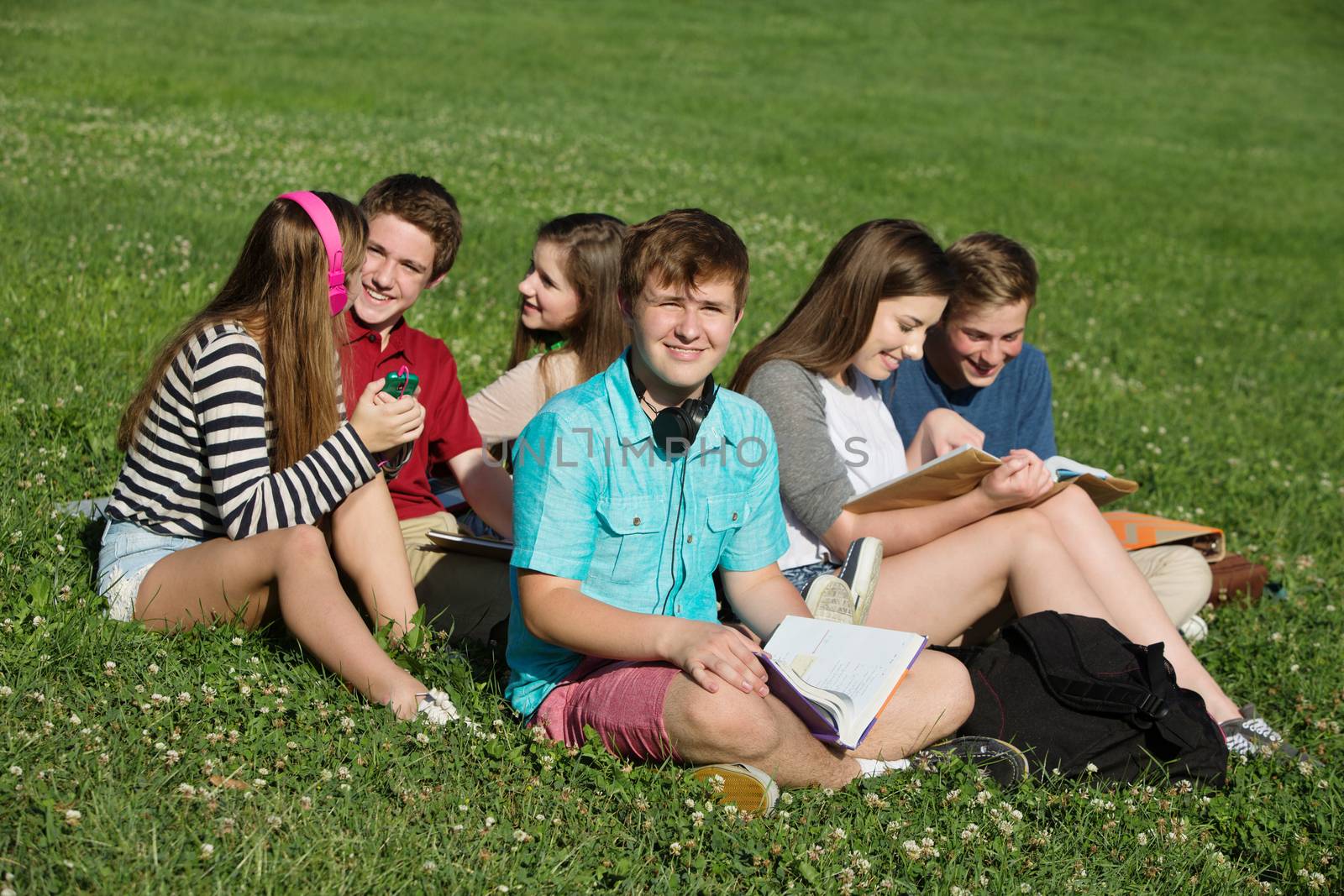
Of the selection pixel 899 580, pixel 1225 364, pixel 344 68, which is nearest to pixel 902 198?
pixel 1225 364

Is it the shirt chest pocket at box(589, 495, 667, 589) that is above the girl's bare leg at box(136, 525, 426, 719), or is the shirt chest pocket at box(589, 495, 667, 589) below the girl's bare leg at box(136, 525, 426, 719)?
above

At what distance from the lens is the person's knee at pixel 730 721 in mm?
3152

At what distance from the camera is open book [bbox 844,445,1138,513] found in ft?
13.3

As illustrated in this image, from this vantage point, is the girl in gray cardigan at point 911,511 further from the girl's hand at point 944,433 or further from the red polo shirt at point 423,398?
the red polo shirt at point 423,398

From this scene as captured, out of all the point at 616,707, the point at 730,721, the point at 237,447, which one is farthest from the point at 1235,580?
the point at 237,447

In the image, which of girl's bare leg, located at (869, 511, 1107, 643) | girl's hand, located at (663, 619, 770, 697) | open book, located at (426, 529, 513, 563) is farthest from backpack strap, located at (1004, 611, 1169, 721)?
open book, located at (426, 529, 513, 563)

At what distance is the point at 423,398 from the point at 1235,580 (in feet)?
11.9

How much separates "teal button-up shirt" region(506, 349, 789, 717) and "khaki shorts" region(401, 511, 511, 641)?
64 centimetres

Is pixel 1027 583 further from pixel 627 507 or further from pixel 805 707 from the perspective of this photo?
pixel 627 507

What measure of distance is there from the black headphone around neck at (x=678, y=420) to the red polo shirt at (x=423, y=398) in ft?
4.61

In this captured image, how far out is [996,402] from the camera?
5379mm

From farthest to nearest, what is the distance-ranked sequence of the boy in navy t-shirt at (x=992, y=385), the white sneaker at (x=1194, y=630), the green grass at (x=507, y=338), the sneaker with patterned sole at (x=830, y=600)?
the white sneaker at (x=1194, y=630), the boy in navy t-shirt at (x=992, y=385), the sneaker with patterned sole at (x=830, y=600), the green grass at (x=507, y=338)

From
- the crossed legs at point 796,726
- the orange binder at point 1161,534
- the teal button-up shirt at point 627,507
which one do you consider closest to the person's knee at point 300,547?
the teal button-up shirt at point 627,507

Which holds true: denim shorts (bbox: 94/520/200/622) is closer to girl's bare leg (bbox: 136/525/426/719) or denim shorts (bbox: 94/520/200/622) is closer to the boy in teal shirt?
girl's bare leg (bbox: 136/525/426/719)
